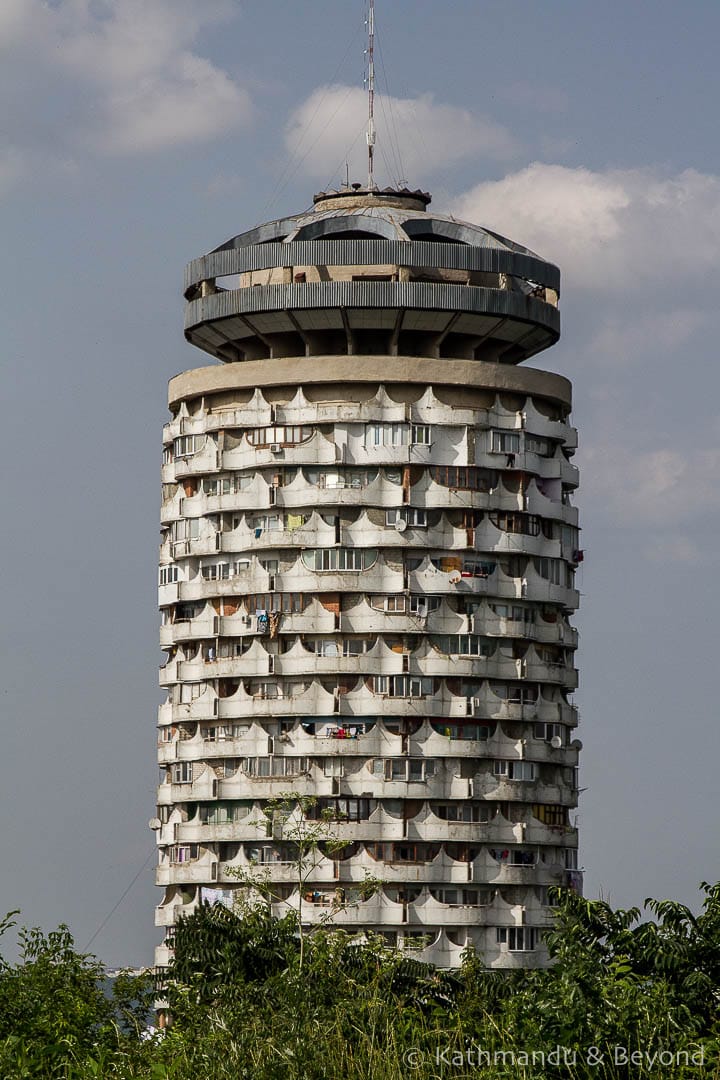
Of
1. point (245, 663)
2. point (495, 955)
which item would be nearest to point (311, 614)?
point (245, 663)

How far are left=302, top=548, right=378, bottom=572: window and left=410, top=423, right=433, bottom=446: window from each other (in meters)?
4.10

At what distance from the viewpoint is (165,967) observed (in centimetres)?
7575

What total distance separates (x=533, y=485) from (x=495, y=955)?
16.8 meters

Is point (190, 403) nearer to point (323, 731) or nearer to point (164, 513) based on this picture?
point (164, 513)

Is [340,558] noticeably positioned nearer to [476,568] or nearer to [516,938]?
[476,568]

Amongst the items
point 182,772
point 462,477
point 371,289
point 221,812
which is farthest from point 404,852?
point 371,289

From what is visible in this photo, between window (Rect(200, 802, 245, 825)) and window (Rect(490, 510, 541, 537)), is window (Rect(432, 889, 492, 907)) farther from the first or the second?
window (Rect(490, 510, 541, 537))

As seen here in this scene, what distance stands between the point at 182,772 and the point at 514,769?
39.2 feet

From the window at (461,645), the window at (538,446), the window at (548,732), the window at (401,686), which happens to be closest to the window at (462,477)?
the window at (538,446)

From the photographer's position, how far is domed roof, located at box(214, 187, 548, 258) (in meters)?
77.8

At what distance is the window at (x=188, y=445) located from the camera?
7888 cm

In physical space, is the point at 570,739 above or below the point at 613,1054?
above

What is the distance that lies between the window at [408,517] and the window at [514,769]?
884 centimetres

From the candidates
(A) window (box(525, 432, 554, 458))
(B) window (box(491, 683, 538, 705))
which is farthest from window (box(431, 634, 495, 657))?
(A) window (box(525, 432, 554, 458))
